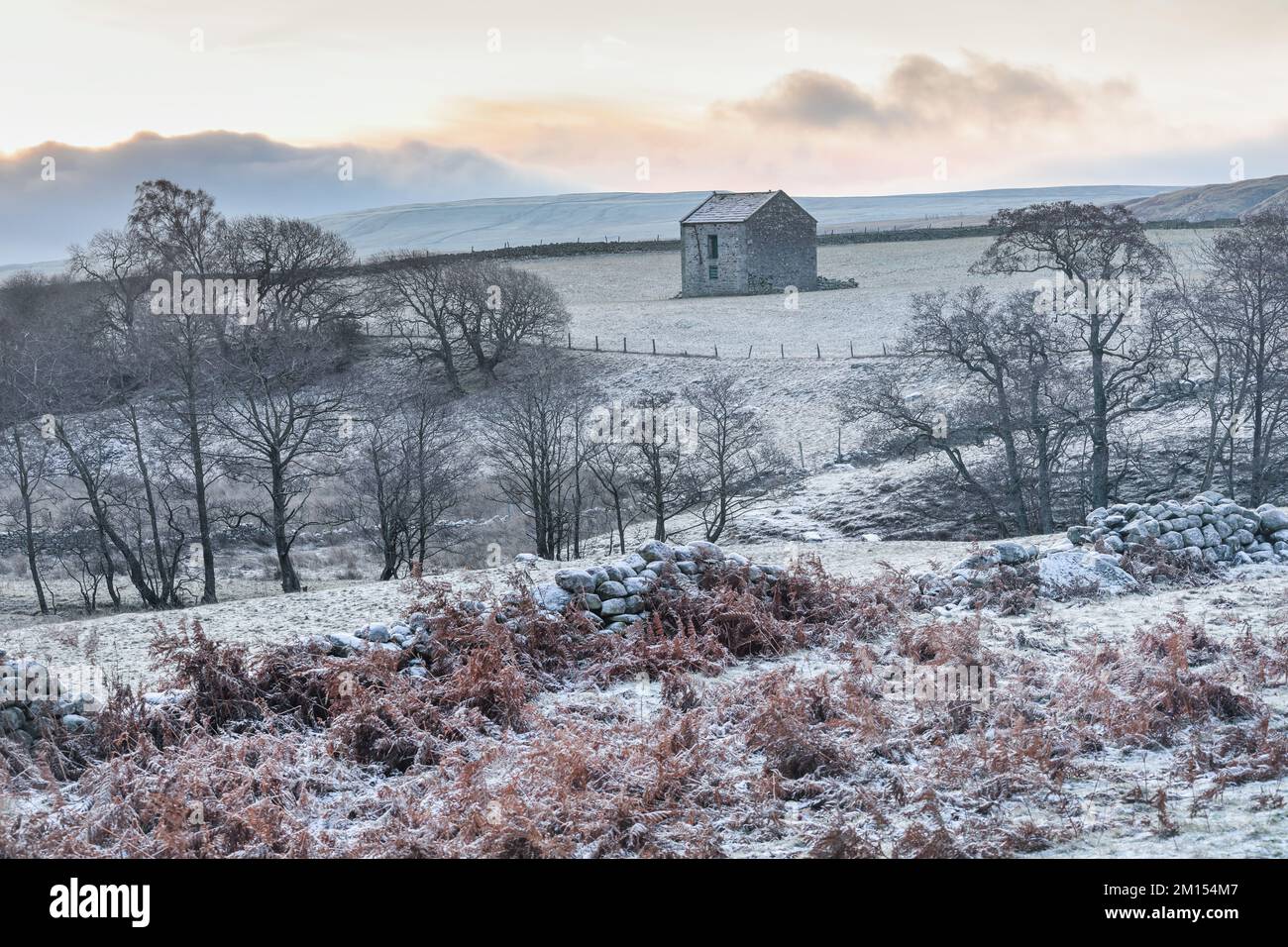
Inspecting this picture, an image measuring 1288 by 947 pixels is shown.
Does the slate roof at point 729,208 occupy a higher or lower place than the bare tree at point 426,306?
higher

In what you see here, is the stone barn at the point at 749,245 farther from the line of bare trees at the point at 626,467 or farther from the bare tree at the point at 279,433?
the bare tree at the point at 279,433

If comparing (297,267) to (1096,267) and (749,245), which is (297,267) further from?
(1096,267)

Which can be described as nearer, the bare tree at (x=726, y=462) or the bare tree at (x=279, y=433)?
the bare tree at (x=279, y=433)

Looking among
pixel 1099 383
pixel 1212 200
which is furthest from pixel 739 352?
pixel 1212 200

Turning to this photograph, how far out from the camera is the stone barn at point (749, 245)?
71.9 meters

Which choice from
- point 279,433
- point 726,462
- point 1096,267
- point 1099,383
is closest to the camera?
point 1099,383

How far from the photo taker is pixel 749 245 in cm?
7206

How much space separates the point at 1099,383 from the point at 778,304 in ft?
128

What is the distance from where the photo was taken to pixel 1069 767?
870cm

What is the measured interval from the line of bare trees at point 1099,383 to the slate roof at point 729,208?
3713 centimetres

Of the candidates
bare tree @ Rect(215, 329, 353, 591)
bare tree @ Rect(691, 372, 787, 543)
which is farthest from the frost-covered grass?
bare tree @ Rect(691, 372, 787, 543)

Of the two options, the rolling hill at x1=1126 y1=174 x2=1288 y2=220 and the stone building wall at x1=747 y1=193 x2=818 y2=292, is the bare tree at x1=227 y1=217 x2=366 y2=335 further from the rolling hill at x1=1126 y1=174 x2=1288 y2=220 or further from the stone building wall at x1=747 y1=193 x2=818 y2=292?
the rolling hill at x1=1126 y1=174 x2=1288 y2=220

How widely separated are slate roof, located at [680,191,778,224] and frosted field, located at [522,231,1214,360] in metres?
5.23

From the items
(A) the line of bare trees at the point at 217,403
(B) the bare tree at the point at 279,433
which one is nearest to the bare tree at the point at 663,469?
(A) the line of bare trees at the point at 217,403
